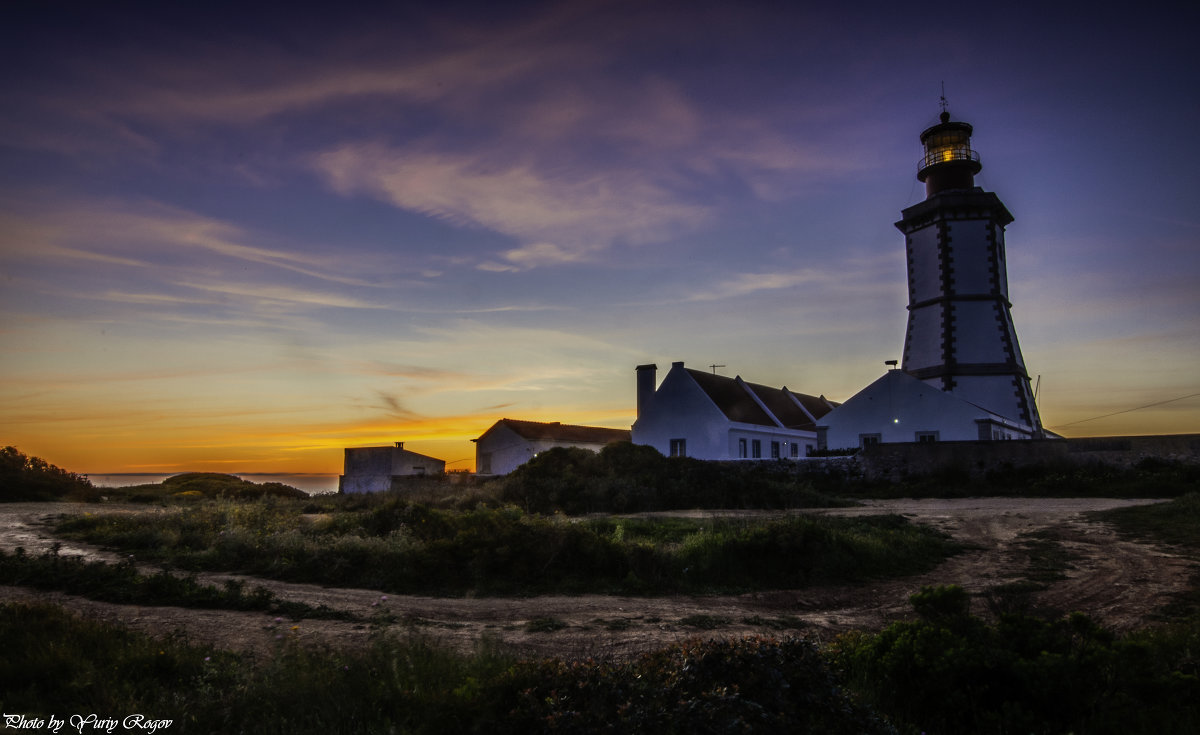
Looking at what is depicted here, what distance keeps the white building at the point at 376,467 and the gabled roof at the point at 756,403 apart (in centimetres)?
1760

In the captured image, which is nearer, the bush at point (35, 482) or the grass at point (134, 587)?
the grass at point (134, 587)

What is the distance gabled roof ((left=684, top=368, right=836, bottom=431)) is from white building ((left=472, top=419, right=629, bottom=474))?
23.4 ft

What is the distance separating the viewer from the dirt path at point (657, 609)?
7.87m

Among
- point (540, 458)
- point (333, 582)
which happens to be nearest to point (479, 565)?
point (333, 582)

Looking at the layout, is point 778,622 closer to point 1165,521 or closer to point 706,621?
point 706,621

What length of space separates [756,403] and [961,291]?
13.0m

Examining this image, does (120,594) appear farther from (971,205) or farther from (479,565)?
(971,205)

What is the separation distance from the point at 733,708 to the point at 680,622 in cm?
456

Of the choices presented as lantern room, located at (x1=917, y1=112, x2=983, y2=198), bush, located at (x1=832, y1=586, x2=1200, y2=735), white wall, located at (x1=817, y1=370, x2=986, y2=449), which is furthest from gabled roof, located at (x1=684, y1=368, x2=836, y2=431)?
bush, located at (x1=832, y1=586, x2=1200, y2=735)

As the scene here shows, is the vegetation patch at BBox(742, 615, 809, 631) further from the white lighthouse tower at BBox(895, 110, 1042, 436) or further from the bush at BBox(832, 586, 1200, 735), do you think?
the white lighthouse tower at BBox(895, 110, 1042, 436)

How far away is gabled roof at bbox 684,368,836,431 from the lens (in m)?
38.0

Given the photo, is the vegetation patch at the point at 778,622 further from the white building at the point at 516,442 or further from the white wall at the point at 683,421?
the white building at the point at 516,442

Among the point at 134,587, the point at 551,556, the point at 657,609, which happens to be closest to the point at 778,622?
the point at 657,609

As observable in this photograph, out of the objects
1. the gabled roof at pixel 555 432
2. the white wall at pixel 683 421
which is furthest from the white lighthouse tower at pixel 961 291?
the gabled roof at pixel 555 432
